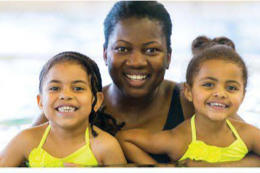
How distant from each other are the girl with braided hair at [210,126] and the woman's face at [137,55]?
13cm

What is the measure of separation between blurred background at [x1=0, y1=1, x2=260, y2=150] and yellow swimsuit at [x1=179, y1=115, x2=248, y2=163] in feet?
5.05

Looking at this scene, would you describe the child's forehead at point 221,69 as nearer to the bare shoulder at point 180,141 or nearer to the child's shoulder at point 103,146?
the bare shoulder at point 180,141

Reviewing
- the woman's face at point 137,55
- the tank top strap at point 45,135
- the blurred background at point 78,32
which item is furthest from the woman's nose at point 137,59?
the blurred background at point 78,32

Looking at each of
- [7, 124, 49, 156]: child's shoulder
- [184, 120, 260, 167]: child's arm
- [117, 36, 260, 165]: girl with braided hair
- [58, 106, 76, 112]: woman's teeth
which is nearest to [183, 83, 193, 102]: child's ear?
[117, 36, 260, 165]: girl with braided hair

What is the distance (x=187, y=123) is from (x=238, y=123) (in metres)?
0.19

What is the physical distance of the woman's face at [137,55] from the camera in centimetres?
130

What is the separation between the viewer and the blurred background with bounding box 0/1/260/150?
9.87 ft

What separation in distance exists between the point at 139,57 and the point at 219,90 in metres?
0.29

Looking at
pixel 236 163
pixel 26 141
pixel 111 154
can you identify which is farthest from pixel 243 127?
pixel 26 141

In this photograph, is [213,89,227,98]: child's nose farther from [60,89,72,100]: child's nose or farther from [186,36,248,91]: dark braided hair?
[60,89,72,100]: child's nose

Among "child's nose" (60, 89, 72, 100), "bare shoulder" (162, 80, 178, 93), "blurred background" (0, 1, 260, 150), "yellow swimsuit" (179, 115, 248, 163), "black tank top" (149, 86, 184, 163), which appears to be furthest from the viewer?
"blurred background" (0, 1, 260, 150)

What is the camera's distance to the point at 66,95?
3.86ft

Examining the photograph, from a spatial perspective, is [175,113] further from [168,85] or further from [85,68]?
[85,68]

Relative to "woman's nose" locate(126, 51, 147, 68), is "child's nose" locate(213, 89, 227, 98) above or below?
below
